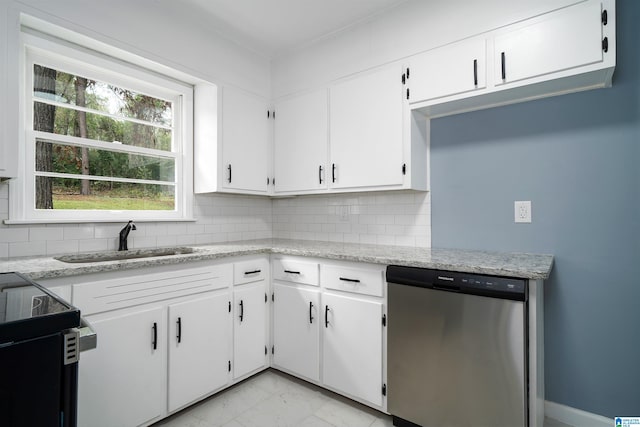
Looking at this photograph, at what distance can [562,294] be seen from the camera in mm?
1911

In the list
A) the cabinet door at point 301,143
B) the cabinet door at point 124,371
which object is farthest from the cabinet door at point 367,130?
the cabinet door at point 124,371

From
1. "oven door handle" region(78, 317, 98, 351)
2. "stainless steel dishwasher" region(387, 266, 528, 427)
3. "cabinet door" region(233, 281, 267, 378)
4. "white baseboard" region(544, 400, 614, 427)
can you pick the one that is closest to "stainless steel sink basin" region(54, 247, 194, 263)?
"cabinet door" region(233, 281, 267, 378)

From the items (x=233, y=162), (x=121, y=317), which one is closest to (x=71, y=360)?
(x=121, y=317)

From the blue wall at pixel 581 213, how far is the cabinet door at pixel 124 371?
Result: 6.71 ft

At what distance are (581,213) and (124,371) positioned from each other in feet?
8.43

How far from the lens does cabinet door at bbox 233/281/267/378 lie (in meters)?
2.24

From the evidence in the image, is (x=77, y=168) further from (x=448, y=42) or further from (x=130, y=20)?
(x=448, y=42)

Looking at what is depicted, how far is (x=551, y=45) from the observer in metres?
1.72

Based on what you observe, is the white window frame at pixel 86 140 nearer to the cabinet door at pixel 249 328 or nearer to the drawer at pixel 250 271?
the drawer at pixel 250 271

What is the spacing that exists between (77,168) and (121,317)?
1.08 metres

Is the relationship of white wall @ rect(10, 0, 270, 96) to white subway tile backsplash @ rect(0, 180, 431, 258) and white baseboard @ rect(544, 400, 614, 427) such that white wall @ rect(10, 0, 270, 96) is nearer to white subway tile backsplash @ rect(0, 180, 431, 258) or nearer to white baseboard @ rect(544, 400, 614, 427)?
white subway tile backsplash @ rect(0, 180, 431, 258)

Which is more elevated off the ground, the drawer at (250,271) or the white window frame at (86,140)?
the white window frame at (86,140)

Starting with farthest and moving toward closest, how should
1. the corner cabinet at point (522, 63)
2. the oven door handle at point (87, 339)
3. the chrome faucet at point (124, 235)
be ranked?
the chrome faucet at point (124, 235) → the corner cabinet at point (522, 63) → the oven door handle at point (87, 339)

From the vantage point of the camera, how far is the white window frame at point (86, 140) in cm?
188
